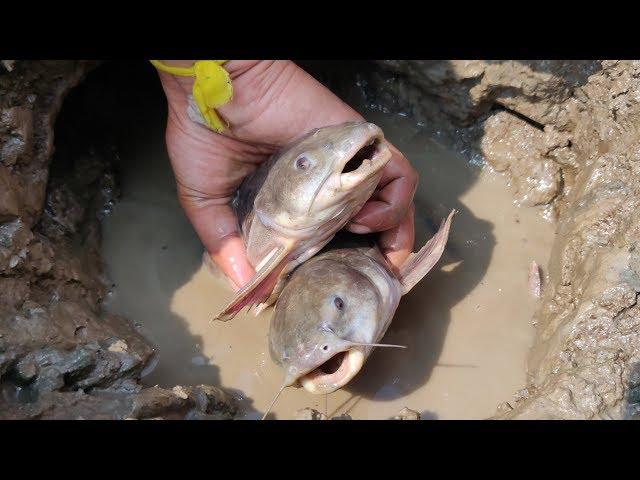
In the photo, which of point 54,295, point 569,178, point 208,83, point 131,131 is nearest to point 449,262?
point 569,178

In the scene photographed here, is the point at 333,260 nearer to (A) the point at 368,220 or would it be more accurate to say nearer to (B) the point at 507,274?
(A) the point at 368,220

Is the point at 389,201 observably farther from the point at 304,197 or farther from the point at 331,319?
the point at 331,319

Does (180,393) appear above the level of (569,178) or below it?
below

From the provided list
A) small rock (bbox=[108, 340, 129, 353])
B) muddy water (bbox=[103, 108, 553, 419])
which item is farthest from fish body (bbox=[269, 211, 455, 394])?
small rock (bbox=[108, 340, 129, 353])

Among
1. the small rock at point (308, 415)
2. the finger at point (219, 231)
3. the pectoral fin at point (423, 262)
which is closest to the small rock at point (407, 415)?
the small rock at point (308, 415)

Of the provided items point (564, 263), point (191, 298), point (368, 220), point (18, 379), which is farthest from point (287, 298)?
point (564, 263)

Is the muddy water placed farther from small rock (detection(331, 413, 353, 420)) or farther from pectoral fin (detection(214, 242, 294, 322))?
pectoral fin (detection(214, 242, 294, 322))

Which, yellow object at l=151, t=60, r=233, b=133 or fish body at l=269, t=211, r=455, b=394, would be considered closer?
fish body at l=269, t=211, r=455, b=394
